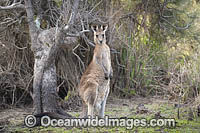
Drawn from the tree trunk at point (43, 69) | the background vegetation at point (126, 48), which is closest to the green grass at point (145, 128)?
the background vegetation at point (126, 48)

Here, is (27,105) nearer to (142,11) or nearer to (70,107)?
(70,107)

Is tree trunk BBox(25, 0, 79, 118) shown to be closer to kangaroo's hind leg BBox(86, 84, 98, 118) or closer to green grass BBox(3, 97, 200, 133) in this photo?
green grass BBox(3, 97, 200, 133)

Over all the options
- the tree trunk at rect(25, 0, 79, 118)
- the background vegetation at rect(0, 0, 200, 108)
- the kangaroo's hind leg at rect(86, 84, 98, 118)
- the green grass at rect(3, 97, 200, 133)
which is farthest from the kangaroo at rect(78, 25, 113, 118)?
the background vegetation at rect(0, 0, 200, 108)

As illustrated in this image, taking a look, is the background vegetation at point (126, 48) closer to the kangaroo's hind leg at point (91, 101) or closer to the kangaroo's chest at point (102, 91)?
the kangaroo's chest at point (102, 91)

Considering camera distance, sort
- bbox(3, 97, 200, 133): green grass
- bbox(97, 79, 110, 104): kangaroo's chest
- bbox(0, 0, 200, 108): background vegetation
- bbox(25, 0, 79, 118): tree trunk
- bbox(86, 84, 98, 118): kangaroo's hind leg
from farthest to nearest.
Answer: bbox(0, 0, 200, 108): background vegetation, bbox(25, 0, 79, 118): tree trunk, bbox(97, 79, 110, 104): kangaroo's chest, bbox(86, 84, 98, 118): kangaroo's hind leg, bbox(3, 97, 200, 133): green grass

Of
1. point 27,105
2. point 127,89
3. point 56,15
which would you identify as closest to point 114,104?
point 127,89

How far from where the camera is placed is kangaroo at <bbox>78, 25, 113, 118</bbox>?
17.2 feet

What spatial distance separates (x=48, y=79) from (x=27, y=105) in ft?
6.42

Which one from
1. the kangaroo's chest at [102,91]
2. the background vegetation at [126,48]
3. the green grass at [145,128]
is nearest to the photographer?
the green grass at [145,128]

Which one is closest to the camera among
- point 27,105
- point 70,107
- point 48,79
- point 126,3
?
point 48,79

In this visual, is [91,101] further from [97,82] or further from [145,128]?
[145,128]

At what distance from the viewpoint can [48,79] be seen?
18.7ft

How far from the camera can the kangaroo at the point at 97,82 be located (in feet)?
17.2

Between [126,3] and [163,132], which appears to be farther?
[126,3]
